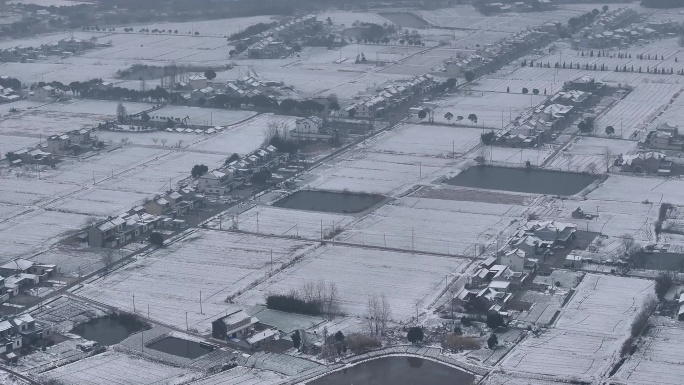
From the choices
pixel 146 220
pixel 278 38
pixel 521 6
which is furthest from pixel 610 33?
pixel 146 220

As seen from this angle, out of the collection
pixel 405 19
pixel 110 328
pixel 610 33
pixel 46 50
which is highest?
pixel 610 33

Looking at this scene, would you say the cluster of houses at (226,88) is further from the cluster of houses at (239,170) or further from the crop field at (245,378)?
the crop field at (245,378)

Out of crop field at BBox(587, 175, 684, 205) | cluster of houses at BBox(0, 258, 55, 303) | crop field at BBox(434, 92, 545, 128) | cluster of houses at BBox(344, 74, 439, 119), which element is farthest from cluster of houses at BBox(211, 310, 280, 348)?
cluster of houses at BBox(344, 74, 439, 119)

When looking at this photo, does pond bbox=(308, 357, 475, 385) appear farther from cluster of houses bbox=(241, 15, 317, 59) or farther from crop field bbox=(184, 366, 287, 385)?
cluster of houses bbox=(241, 15, 317, 59)

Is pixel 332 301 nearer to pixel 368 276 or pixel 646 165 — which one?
pixel 368 276

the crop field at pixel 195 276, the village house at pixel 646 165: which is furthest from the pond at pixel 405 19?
the crop field at pixel 195 276
